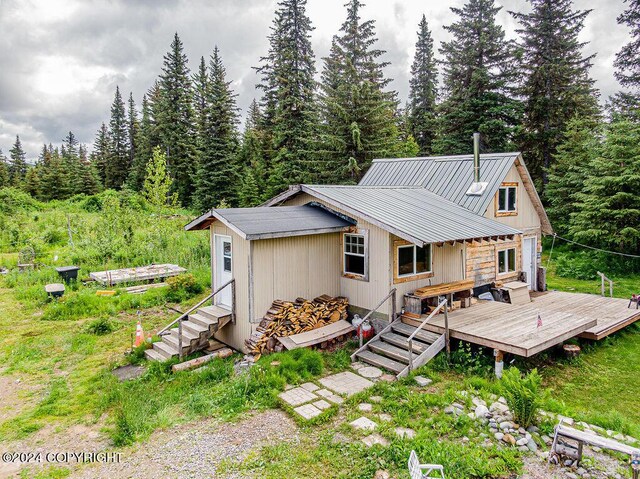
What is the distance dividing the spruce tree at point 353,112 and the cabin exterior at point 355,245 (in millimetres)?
10096

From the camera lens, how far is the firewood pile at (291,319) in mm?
8852

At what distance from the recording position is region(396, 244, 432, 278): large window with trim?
966cm

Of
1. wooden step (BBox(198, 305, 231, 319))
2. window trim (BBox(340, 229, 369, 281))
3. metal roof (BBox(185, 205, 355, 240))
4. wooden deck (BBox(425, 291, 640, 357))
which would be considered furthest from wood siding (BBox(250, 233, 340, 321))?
wooden deck (BBox(425, 291, 640, 357))

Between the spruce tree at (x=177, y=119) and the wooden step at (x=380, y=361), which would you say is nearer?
the wooden step at (x=380, y=361)

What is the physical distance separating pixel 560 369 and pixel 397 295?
3.82 m

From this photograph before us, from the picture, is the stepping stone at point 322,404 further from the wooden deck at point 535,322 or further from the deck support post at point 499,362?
the deck support post at point 499,362

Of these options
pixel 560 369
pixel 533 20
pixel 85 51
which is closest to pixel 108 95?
pixel 85 51

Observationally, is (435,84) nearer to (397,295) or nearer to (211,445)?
(397,295)

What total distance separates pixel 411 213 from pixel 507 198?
480cm

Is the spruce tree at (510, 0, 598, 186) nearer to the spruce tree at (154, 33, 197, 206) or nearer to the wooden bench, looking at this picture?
→ the wooden bench

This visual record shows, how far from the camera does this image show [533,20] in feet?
74.7

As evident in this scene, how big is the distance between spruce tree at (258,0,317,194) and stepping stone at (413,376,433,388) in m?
18.4

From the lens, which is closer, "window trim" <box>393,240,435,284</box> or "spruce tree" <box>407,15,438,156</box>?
"window trim" <box>393,240,435,284</box>

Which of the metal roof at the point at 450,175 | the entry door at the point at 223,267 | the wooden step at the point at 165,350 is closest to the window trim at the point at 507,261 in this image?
the metal roof at the point at 450,175
